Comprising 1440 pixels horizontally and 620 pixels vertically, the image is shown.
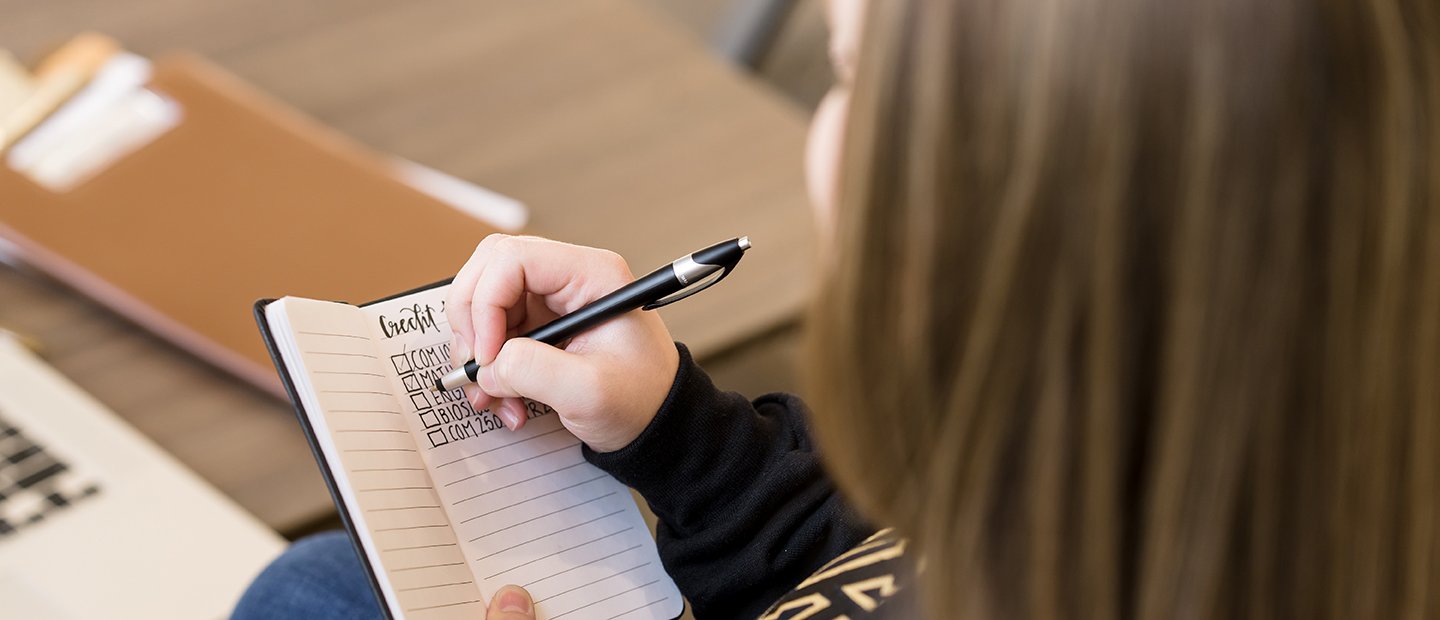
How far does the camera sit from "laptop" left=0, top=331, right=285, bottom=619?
2.41 feet

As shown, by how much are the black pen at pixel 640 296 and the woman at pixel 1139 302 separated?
140 mm

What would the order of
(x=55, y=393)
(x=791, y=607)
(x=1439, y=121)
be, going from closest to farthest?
(x=1439, y=121) → (x=791, y=607) → (x=55, y=393)

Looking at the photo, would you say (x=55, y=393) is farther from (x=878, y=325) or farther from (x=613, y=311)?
(x=878, y=325)

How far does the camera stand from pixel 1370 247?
0.40m

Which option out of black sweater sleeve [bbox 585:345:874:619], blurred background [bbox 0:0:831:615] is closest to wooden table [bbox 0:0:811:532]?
blurred background [bbox 0:0:831:615]

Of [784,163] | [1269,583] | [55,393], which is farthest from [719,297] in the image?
[1269,583]

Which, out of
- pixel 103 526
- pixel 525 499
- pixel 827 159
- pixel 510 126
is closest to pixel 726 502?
pixel 525 499

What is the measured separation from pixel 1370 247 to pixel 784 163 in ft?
2.29

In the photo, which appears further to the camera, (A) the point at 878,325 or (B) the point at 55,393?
(B) the point at 55,393

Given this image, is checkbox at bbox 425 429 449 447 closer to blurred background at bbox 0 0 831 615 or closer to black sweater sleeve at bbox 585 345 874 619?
black sweater sleeve at bbox 585 345 874 619

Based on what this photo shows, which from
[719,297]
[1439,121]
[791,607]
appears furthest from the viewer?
[719,297]

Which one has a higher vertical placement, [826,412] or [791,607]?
[826,412]

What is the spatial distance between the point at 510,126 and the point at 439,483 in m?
0.51

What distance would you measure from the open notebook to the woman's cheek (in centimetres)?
23
